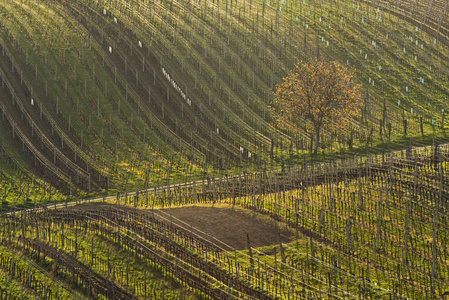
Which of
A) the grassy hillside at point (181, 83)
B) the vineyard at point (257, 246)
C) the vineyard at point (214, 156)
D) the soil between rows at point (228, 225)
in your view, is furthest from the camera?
the grassy hillside at point (181, 83)

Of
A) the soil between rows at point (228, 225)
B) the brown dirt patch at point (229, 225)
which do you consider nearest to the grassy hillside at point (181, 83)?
the soil between rows at point (228, 225)

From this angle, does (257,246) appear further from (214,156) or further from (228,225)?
(214,156)

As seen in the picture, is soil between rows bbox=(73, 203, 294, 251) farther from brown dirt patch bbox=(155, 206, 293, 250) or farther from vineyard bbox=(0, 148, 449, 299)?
vineyard bbox=(0, 148, 449, 299)

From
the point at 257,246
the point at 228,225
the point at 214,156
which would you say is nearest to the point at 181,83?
the point at 214,156

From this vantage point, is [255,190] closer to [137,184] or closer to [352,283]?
[137,184]

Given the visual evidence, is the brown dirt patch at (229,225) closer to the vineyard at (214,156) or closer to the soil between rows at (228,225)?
the soil between rows at (228,225)
